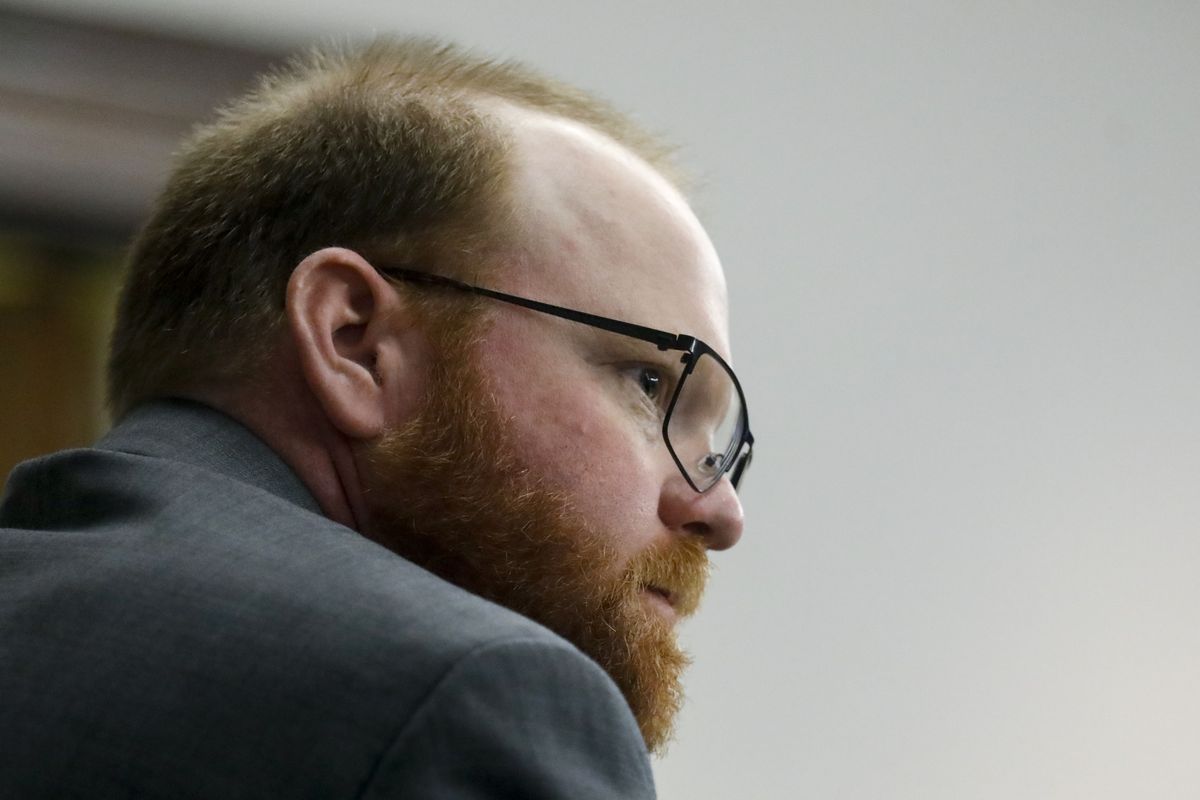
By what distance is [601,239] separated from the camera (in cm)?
91

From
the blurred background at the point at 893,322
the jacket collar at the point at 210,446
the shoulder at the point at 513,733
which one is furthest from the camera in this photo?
the blurred background at the point at 893,322

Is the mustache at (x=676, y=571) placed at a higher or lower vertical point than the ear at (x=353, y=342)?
lower

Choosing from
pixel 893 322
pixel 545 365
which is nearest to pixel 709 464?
pixel 545 365

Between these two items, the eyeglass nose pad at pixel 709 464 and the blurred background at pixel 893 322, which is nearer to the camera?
the eyeglass nose pad at pixel 709 464

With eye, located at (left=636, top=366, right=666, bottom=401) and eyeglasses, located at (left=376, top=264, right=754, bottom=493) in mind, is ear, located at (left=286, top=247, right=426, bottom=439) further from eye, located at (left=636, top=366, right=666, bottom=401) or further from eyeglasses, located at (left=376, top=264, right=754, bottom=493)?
eye, located at (left=636, top=366, right=666, bottom=401)

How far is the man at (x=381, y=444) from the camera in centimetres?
56

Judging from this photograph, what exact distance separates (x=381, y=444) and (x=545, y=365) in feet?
0.38

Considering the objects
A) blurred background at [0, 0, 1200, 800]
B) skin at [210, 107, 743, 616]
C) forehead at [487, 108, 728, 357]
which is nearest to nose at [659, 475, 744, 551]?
skin at [210, 107, 743, 616]

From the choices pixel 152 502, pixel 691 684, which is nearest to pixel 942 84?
pixel 691 684

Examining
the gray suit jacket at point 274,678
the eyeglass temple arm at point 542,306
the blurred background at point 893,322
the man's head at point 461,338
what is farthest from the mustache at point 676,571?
the blurred background at point 893,322

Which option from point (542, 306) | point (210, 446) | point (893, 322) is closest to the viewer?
point (210, 446)

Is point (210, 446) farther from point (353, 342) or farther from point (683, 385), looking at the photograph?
point (683, 385)

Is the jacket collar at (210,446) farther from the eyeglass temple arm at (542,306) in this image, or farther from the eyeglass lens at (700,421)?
the eyeglass lens at (700,421)

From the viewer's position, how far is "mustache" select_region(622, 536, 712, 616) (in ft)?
2.80
